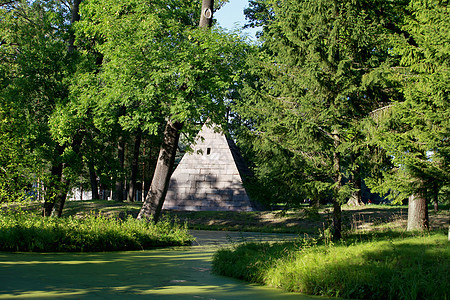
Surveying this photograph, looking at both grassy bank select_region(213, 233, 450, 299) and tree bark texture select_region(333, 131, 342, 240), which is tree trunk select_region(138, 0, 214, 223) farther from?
grassy bank select_region(213, 233, 450, 299)

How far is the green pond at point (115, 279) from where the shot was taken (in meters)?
5.91

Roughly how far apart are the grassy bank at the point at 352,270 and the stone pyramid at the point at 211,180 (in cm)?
1642

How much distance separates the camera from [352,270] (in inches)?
268

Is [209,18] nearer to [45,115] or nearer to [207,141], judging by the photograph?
[45,115]

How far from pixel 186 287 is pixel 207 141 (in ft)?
65.2

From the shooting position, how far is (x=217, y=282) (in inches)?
287

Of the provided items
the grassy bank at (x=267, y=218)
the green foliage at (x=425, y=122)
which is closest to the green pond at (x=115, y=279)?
the green foliage at (x=425, y=122)

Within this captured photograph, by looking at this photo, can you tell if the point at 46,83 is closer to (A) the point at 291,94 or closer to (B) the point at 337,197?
(A) the point at 291,94

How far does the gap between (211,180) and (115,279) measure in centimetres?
1902

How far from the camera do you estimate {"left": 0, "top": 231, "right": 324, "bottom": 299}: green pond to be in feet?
19.4

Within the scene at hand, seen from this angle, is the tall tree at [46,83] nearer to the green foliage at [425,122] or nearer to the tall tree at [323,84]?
the tall tree at [323,84]

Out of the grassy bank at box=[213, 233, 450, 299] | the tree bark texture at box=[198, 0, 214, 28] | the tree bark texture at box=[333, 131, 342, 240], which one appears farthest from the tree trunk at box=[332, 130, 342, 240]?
the tree bark texture at box=[198, 0, 214, 28]

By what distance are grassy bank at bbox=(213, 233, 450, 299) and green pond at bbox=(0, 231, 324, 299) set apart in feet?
1.13

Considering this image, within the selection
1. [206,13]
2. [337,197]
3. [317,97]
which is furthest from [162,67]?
[337,197]
